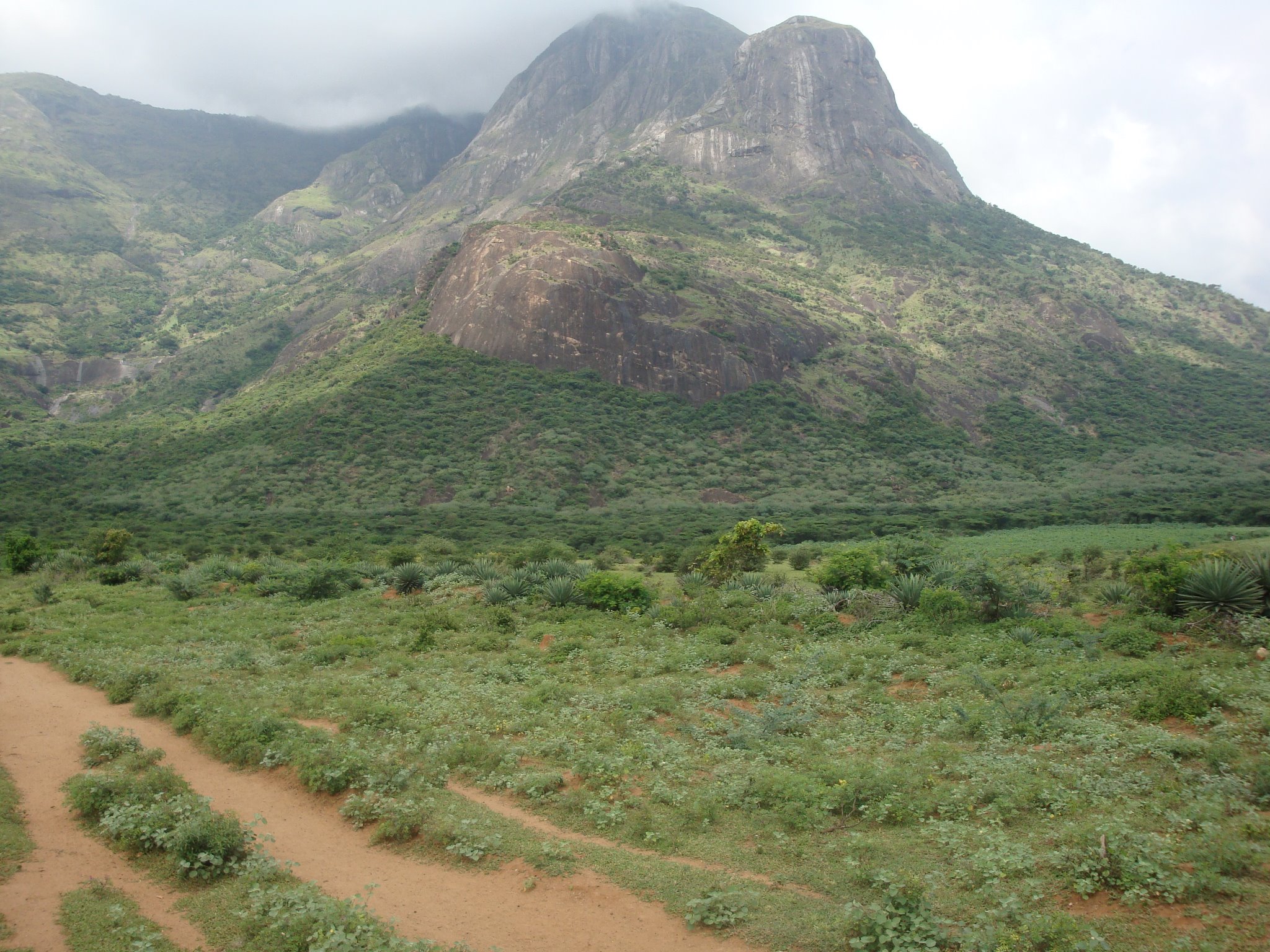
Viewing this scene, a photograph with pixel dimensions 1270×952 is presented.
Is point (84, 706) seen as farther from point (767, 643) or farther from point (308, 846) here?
point (767, 643)

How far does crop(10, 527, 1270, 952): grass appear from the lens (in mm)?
6363

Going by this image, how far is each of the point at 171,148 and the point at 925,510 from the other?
209713 millimetres

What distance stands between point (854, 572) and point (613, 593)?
6.35 m

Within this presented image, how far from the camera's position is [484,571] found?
24.1m

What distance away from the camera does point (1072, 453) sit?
71.2m

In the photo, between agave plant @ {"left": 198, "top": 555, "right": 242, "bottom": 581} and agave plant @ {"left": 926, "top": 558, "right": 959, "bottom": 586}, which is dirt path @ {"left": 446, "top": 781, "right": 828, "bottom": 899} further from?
agave plant @ {"left": 198, "top": 555, "right": 242, "bottom": 581}

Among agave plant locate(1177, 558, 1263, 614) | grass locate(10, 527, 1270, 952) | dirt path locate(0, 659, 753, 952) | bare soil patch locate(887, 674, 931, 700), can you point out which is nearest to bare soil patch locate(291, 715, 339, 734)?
grass locate(10, 527, 1270, 952)

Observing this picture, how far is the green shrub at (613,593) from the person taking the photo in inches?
770

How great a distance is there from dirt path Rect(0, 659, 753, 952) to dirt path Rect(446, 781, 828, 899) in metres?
0.66

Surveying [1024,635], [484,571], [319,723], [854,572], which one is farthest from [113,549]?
[1024,635]

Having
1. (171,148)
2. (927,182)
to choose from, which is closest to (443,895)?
(927,182)

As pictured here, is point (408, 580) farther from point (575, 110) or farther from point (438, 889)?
point (575, 110)

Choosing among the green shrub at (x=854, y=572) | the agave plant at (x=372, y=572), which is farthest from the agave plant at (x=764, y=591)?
the agave plant at (x=372, y=572)

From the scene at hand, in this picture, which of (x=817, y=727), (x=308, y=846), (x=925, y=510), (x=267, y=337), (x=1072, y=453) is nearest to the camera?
(x=308, y=846)
